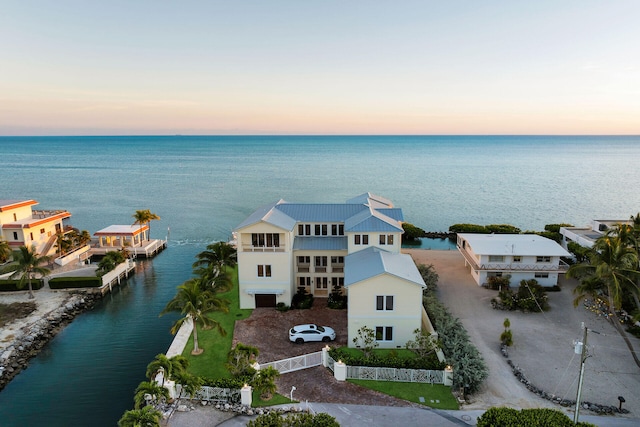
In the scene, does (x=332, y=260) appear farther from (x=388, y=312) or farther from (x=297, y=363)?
(x=297, y=363)

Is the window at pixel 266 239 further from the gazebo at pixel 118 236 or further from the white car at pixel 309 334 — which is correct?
the gazebo at pixel 118 236

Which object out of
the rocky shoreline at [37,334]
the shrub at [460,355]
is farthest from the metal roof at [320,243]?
the rocky shoreline at [37,334]

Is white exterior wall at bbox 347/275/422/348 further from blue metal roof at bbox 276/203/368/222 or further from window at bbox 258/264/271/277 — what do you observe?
blue metal roof at bbox 276/203/368/222

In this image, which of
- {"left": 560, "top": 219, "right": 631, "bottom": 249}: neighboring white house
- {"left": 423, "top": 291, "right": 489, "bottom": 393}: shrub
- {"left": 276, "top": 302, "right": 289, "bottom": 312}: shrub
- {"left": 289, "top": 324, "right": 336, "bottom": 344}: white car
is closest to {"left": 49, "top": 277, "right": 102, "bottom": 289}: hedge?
{"left": 276, "top": 302, "right": 289, "bottom": 312}: shrub

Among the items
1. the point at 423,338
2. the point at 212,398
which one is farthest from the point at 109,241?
the point at 423,338

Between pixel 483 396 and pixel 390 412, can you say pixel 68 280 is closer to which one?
pixel 390 412

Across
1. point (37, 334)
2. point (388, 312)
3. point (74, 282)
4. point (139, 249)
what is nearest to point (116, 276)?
point (74, 282)
